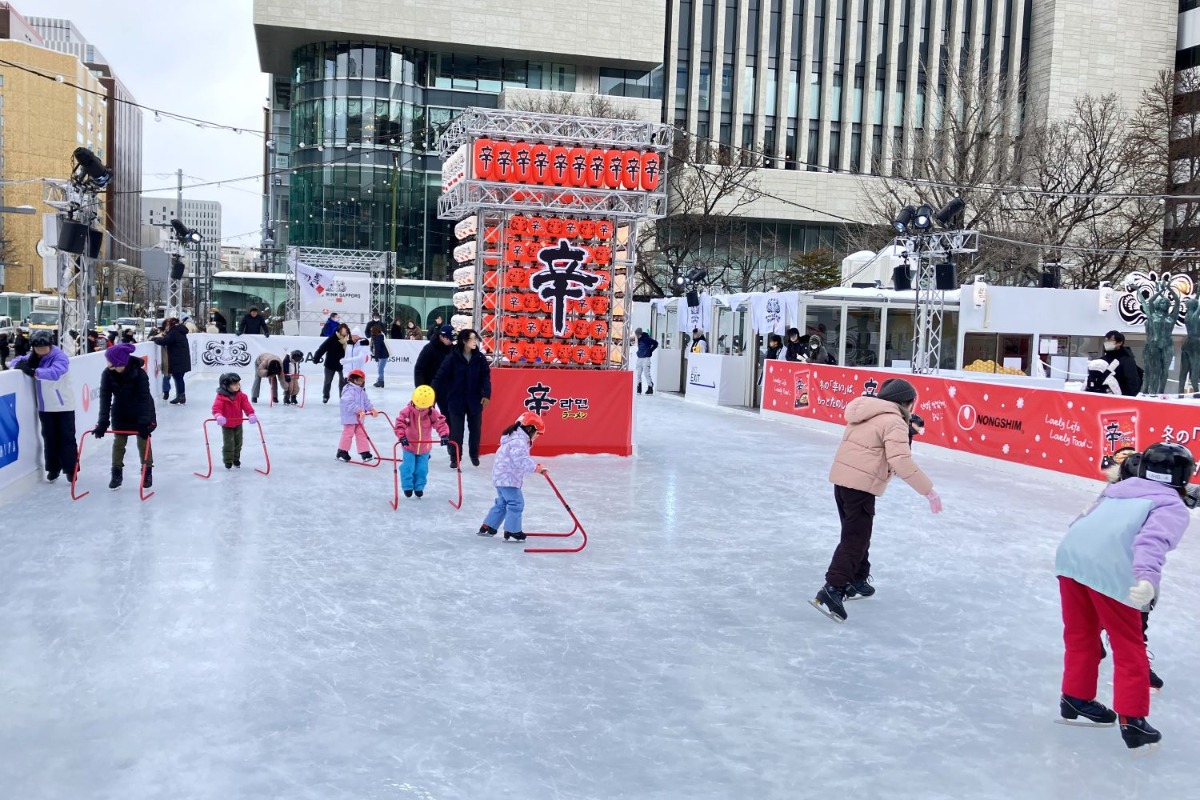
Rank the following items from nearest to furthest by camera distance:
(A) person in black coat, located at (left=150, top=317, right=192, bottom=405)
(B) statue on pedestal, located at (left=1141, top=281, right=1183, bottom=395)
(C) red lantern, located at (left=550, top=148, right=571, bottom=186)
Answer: (C) red lantern, located at (left=550, top=148, right=571, bottom=186)
(A) person in black coat, located at (left=150, top=317, right=192, bottom=405)
(B) statue on pedestal, located at (left=1141, top=281, right=1183, bottom=395)

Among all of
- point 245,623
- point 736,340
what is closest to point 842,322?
point 736,340

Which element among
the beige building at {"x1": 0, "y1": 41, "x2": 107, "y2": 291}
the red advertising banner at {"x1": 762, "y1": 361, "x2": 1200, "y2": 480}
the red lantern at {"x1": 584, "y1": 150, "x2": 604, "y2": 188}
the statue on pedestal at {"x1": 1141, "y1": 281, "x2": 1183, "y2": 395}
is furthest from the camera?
the beige building at {"x1": 0, "y1": 41, "x2": 107, "y2": 291}

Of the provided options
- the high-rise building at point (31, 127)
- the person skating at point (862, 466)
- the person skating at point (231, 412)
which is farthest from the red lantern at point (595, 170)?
the high-rise building at point (31, 127)

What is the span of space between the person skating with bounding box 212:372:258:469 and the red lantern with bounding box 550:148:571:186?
455 centimetres

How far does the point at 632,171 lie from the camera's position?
1276 centimetres

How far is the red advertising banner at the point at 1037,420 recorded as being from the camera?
10.5 m

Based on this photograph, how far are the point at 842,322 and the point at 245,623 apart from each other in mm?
17285

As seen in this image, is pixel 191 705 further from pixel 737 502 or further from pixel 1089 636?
pixel 737 502

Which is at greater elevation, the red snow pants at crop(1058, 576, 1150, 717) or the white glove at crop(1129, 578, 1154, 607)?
the white glove at crop(1129, 578, 1154, 607)

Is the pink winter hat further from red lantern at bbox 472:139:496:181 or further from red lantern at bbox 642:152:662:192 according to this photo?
red lantern at bbox 642:152:662:192

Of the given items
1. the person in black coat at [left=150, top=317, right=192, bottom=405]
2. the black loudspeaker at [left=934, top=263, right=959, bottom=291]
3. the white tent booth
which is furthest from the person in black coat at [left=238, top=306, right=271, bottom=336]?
the black loudspeaker at [left=934, top=263, right=959, bottom=291]

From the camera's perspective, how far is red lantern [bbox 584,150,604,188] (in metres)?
12.6

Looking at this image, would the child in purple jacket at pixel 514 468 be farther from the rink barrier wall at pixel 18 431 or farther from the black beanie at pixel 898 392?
the rink barrier wall at pixel 18 431

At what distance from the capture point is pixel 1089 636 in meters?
4.35
